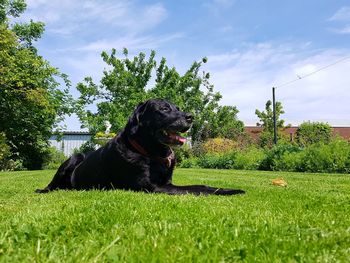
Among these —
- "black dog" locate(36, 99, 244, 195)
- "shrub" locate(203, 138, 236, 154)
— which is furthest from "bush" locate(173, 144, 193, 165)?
"black dog" locate(36, 99, 244, 195)

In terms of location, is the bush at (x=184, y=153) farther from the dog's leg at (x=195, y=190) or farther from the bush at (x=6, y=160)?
the dog's leg at (x=195, y=190)

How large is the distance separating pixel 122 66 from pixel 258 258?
3341 centimetres

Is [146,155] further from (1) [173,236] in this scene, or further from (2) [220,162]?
(2) [220,162]

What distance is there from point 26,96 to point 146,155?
67.3 ft

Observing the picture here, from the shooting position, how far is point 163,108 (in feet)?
18.4

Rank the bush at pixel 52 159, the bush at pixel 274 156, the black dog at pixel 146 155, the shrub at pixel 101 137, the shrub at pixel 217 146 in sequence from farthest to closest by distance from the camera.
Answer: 1. the shrub at pixel 217 146
2. the shrub at pixel 101 137
3. the bush at pixel 52 159
4. the bush at pixel 274 156
5. the black dog at pixel 146 155

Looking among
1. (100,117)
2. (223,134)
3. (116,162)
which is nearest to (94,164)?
(116,162)

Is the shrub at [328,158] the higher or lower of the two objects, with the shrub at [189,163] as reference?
higher

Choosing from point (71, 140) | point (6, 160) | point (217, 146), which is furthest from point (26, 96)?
point (71, 140)

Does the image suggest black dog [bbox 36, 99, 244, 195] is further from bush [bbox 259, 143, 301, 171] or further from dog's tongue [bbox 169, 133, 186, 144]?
bush [bbox 259, 143, 301, 171]

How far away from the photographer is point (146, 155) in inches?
211

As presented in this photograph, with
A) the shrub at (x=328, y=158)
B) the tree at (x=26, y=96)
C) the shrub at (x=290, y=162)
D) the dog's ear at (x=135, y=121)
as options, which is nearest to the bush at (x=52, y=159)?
the tree at (x=26, y=96)

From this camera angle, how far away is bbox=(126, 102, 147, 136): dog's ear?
18.1 ft

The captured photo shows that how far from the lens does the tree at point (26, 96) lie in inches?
941
